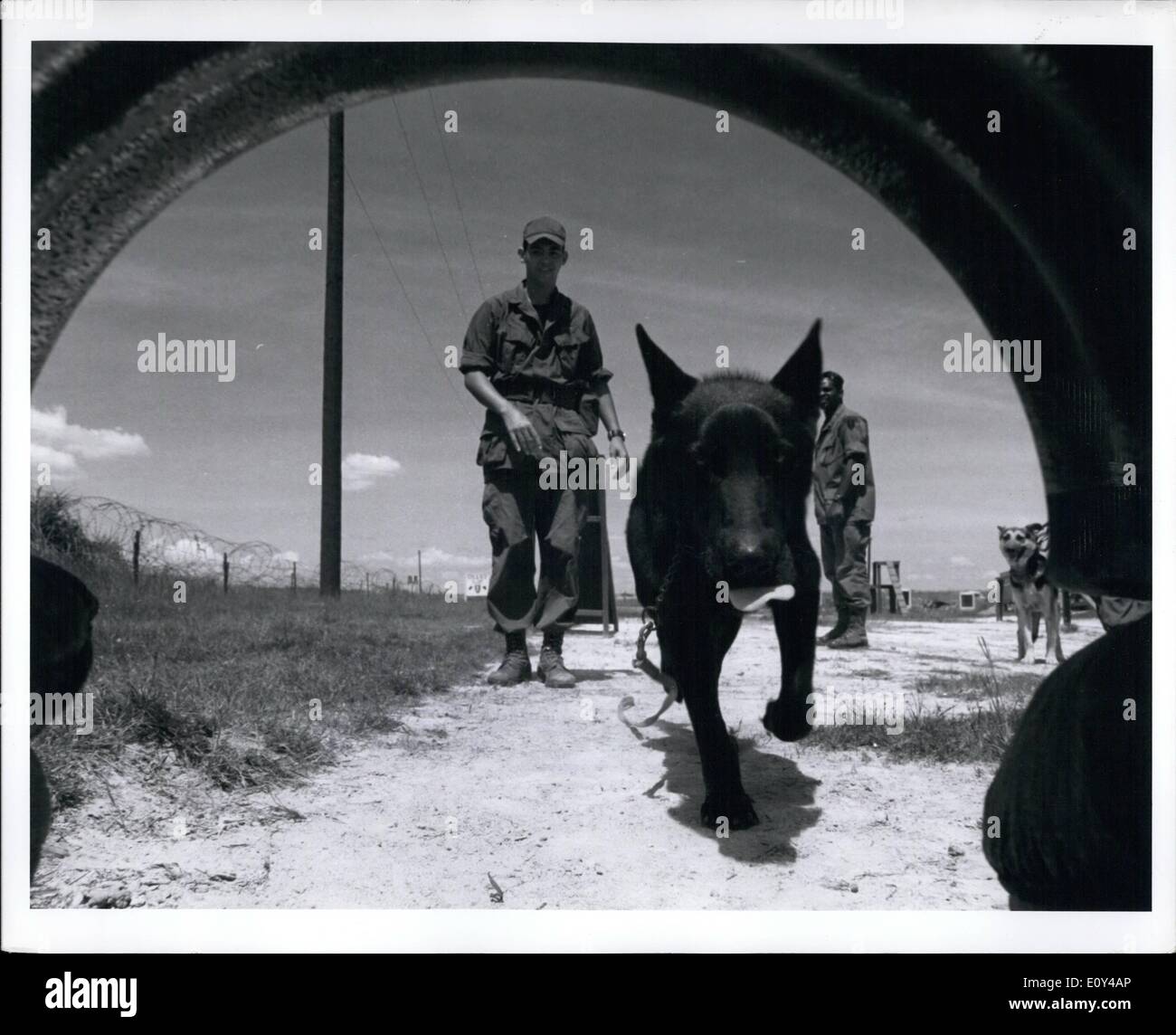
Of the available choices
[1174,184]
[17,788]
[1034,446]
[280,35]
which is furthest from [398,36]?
[17,788]

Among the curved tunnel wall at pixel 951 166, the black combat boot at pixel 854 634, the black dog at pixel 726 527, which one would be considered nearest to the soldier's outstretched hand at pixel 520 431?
the black dog at pixel 726 527

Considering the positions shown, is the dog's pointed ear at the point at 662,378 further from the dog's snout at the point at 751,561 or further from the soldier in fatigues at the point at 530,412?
the dog's snout at the point at 751,561

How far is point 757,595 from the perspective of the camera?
98.2 inches

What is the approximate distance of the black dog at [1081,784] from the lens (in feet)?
6.40

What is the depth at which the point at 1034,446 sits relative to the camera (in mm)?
2137

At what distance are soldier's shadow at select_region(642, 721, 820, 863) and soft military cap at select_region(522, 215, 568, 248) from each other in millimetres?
2003

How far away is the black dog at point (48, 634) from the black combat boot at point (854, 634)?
452 cm

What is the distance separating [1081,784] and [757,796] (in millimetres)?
1202

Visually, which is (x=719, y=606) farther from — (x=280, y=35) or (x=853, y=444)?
(x=280, y=35)

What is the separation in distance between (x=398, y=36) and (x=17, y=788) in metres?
2.52

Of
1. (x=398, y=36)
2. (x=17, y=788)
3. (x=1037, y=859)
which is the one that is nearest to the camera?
(x=1037, y=859)

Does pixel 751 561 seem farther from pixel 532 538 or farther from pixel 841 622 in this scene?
pixel 841 622

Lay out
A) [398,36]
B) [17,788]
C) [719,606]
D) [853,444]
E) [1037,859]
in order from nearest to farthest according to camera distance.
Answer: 1. [1037,859]
2. [398,36]
3. [17,788]
4. [719,606]
5. [853,444]

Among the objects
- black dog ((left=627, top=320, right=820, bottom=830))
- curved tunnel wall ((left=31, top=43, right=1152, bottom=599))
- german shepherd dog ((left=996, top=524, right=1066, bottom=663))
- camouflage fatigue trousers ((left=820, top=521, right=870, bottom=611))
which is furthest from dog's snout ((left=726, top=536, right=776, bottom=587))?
german shepherd dog ((left=996, top=524, right=1066, bottom=663))
